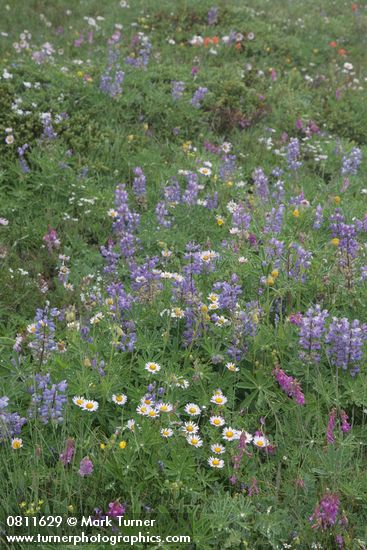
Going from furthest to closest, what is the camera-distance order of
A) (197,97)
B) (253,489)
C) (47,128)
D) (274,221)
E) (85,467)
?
(197,97) < (47,128) < (274,221) < (253,489) < (85,467)

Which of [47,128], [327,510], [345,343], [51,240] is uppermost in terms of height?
[47,128]

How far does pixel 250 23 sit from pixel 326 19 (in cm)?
188

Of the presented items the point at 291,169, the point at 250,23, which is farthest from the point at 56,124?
the point at 250,23

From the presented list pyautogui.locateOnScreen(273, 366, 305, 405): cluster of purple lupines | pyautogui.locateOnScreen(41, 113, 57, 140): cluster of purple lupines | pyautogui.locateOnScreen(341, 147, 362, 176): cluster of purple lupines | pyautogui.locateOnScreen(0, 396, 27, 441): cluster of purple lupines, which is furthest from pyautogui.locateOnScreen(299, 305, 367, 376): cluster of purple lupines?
pyautogui.locateOnScreen(41, 113, 57, 140): cluster of purple lupines

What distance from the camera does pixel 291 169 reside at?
22.5ft

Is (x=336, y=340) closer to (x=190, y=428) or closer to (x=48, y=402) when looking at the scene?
(x=190, y=428)

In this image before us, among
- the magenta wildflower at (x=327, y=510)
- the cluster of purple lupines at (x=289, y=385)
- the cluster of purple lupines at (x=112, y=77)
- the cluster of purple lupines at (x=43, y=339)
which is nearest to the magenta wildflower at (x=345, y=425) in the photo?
the cluster of purple lupines at (x=289, y=385)

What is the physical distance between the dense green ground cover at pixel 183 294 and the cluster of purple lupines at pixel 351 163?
0.15ft

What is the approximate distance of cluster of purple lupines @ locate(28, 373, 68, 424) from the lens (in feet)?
10.0

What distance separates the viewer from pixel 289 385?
11.1 feet

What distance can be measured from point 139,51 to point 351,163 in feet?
12.8

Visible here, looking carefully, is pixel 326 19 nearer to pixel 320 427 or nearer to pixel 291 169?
pixel 291 169

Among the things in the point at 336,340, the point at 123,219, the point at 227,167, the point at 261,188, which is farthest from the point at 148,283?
the point at 227,167

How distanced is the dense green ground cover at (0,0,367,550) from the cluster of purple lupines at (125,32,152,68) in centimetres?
6
